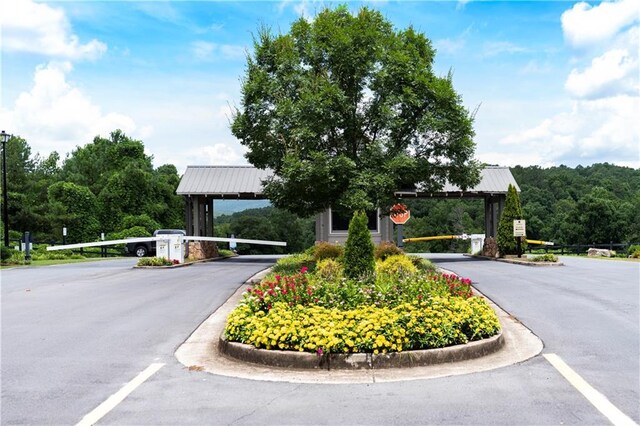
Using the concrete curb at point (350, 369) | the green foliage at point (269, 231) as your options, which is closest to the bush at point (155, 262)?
the concrete curb at point (350, 369)

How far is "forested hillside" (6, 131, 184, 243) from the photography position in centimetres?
4669

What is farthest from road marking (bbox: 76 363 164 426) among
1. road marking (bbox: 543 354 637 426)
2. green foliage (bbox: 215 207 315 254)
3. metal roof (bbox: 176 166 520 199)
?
green foliage (bbox: 215 207 315 254)

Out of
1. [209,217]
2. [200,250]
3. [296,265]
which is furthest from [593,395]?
[209,217]

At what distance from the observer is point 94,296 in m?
12.9

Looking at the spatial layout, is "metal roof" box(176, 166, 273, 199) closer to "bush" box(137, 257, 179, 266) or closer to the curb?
"bush" box(137, 257, 179, 266)

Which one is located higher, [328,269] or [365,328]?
[328,269]

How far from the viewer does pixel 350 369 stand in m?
6.39

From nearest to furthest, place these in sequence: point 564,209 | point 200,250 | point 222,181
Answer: point 200,250
point 222,181
point 564,209

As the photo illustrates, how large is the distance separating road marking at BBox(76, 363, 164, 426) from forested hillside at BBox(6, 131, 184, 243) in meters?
38.9

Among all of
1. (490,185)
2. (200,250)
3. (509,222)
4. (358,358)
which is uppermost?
(490,185)

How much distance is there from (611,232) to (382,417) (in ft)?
196

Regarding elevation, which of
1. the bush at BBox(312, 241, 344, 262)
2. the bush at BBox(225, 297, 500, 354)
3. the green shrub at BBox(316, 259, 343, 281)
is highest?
the bush at BBox(312, 241, 344, 262)

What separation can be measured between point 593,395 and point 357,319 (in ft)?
9.08

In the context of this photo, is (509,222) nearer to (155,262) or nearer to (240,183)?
(240,183)
